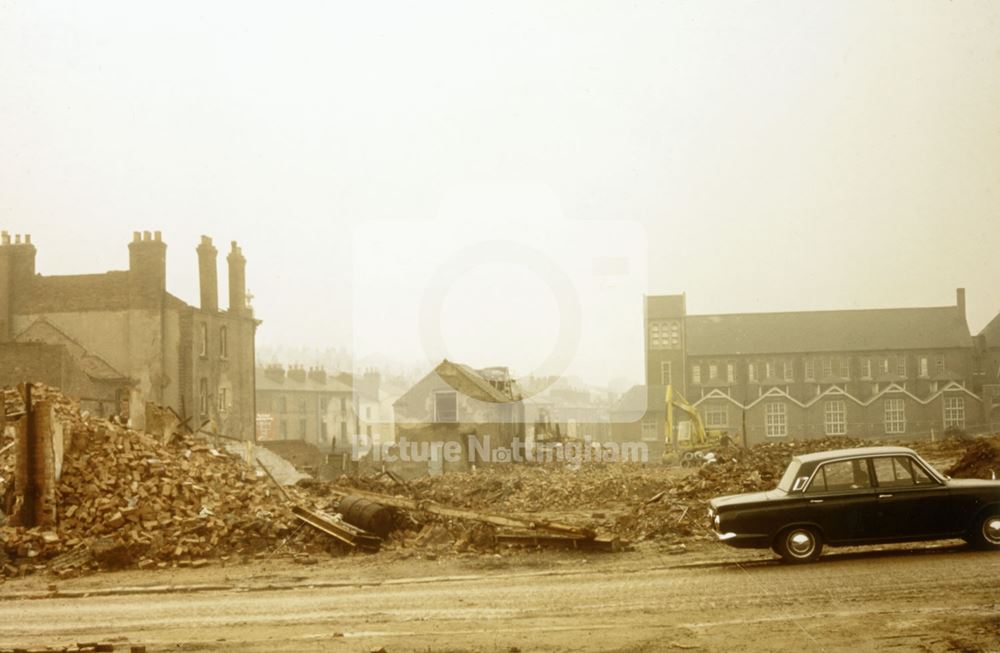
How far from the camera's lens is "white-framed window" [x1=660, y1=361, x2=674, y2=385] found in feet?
251

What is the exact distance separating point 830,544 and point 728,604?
2915 mm

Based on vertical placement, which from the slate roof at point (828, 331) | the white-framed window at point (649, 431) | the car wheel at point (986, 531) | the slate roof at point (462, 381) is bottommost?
the white-framed window at point (649, 431)

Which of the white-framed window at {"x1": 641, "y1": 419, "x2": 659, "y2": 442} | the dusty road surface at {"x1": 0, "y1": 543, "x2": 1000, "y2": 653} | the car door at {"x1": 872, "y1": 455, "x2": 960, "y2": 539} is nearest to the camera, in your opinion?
the dusty road surface at {"x1": 0, "y1": 543, "x2": 1000, "y2": 653}

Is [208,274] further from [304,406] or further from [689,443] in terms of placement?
[304,406]

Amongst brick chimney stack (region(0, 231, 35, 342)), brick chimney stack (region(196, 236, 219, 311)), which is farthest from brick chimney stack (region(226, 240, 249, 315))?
brick chimney stack (region(0, 231, 35, 342))

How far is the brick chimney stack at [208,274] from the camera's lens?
45688 mm

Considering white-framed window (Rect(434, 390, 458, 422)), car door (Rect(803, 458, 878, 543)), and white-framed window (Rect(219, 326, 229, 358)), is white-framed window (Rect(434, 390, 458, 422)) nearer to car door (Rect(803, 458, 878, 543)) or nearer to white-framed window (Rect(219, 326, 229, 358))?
white-framed window (Rect(219, 326, 229, 358))

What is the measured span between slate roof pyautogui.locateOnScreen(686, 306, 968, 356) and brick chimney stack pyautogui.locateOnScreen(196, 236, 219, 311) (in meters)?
44.0

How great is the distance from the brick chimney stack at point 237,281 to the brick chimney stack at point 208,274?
4.36 feet

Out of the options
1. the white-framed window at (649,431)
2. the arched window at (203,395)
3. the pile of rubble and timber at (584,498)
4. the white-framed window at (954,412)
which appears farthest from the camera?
the white-framed window at (649,431)

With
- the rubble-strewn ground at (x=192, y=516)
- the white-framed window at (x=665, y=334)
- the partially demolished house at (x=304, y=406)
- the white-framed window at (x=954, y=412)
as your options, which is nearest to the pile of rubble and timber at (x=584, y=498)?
the rubble-strewn ground at (x=192, y=516)

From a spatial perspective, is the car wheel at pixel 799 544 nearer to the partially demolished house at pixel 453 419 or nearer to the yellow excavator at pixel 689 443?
the partially demolished house at pixel 453 419

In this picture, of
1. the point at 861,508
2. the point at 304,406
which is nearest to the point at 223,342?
the point at 304,406

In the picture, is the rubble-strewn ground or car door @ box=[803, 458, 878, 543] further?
the rubble-strewn ground
